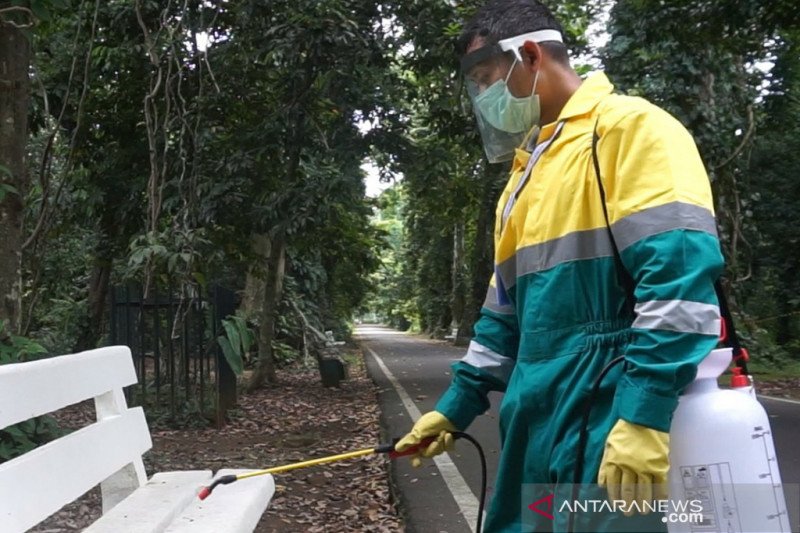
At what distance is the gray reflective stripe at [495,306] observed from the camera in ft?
8.85

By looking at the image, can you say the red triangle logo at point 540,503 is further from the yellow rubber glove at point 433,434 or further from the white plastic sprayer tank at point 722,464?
the yellow rubber glove at point 433,434

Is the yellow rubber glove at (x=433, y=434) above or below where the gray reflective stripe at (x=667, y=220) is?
below

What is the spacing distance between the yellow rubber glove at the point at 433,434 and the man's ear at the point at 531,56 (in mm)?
1075

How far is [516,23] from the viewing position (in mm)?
2465

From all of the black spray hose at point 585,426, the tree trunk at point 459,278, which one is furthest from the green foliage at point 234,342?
the tree trunk at point 459,278

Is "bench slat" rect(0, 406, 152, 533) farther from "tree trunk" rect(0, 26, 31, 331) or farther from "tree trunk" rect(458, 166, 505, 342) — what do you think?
"tree trunk" rect(458, 166, 505, 342)

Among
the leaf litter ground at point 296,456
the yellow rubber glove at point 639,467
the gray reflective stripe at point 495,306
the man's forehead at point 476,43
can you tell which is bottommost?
the leaf litter ground at point 296,456

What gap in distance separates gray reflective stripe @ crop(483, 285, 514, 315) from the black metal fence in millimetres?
5998

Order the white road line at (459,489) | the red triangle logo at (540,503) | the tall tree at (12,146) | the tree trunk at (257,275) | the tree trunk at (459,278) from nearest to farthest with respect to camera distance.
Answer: the red triangle logo at (540,503), the white road line at (459,489), the tall tree at (12,146), the tree trunk at (257,275), the tree trunk at (459,278)

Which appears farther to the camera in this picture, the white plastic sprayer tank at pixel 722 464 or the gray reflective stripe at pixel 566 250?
the gray reflective stripe at pixel 566 250

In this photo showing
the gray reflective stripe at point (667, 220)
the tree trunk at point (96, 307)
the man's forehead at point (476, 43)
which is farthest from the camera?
the tree trunk at point (96, 307)

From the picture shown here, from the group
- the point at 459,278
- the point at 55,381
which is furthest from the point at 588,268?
the point at 459,278

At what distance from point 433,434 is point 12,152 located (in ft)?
13.6

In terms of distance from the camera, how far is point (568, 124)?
2.29 meters
